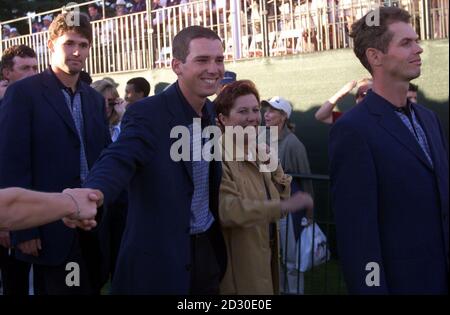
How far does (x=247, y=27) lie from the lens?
434 inches

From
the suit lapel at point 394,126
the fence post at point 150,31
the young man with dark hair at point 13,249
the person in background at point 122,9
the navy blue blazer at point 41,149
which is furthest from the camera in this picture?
the person in background at point 122,9

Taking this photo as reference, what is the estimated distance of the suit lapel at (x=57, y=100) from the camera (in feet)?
15.2

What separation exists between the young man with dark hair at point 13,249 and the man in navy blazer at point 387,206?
2.57m

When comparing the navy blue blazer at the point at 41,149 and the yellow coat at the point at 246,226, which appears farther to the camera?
the navy blue blazer at the point at 41,149

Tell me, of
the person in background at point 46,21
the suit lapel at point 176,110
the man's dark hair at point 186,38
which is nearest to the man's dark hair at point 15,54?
the man's dark hair at point 186,38

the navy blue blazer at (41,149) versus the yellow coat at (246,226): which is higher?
the navy blue blazer at (41,149)

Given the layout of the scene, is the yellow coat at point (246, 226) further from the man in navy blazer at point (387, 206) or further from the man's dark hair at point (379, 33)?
the man's dark hair at point (379, 33)

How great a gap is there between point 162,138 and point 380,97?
105cm

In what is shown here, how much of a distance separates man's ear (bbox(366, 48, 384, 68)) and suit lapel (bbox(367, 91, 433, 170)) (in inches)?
7.6

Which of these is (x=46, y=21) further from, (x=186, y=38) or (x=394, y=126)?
(x=394, y=126)

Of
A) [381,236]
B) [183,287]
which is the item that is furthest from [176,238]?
[381,236]

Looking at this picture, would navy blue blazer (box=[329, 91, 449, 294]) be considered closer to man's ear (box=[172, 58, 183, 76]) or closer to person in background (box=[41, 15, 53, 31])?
man's ear (box=[172, 58, 183, 76])

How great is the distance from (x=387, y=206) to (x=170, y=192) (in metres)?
1.01

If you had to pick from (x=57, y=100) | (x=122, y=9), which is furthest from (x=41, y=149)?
(x=122, y=9)
